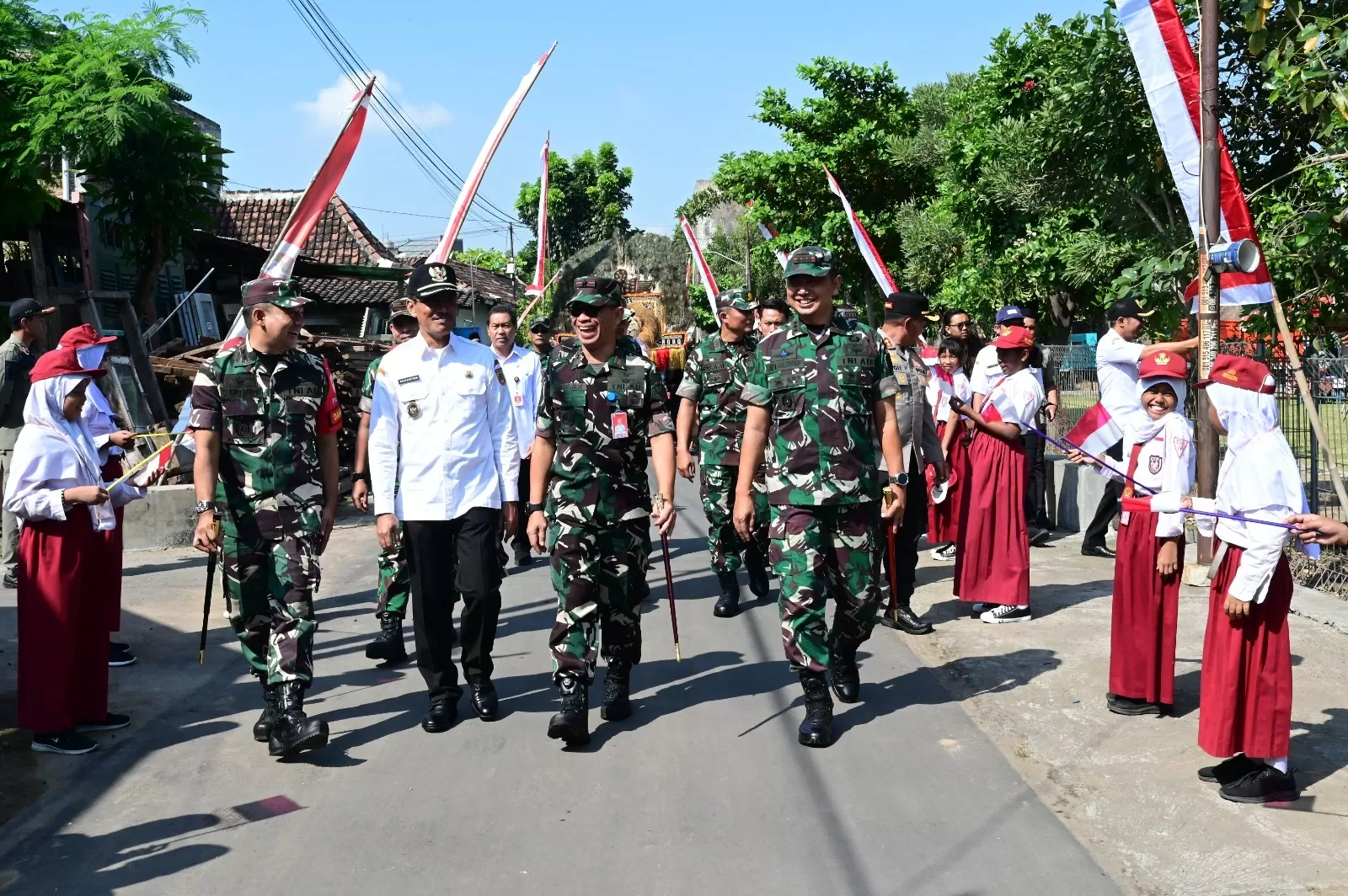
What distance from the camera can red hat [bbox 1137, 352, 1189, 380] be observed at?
5445 mm

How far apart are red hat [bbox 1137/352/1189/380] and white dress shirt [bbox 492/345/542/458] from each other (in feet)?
14.2

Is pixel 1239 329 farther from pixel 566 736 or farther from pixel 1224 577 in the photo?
pixel 566 736

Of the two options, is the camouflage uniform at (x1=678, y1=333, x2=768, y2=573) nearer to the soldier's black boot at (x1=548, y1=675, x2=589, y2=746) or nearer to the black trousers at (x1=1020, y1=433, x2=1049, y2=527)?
the soldier's black boot at (x1=548, y1=675, x2=589, y2=746)

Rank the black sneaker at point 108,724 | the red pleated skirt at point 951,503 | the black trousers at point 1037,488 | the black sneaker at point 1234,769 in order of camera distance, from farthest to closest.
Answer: the black trousers at point 1037,488 < the red pleated skirt at point 951,503 < the black sneaker at point 108,724 < the black sneaker at point 1234,769

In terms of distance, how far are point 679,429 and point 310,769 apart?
3467 mm

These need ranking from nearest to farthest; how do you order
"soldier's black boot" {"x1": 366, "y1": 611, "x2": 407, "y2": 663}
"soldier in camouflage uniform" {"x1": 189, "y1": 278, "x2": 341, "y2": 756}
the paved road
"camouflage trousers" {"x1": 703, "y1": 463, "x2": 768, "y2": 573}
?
1. the paved road
2. "soldier in camouflage uniform" {"x1": 189, "y1": 278, "x2": 341, "y2": 756}
3. "soldier's black boot" {"x1": 366, "y1": 611, "x2": 407, "y2": 663}
4. "camouflage trousers" {"x1": 703, "y1": 463, "x2": 768, "y2": 573}

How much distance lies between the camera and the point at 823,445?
533 centimetres

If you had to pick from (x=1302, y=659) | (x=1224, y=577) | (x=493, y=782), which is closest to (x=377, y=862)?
(x=493, y=782)

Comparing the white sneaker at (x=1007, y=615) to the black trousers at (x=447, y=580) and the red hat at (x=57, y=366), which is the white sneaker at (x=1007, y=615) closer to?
the black trousers at (x=447, y=580)

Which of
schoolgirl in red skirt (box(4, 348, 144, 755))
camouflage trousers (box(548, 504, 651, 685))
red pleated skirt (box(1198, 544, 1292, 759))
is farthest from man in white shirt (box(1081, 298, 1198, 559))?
schoolgirl in red skirt (box(4, 348, 144, 755))

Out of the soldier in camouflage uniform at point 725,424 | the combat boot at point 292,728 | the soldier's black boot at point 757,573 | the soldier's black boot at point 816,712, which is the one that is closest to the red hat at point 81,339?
the combat boot at point 292,728

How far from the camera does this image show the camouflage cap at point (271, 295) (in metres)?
5.23

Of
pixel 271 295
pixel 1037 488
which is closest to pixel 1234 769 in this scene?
pixel 271 295

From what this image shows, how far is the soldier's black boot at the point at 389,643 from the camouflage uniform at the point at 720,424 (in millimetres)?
2245
